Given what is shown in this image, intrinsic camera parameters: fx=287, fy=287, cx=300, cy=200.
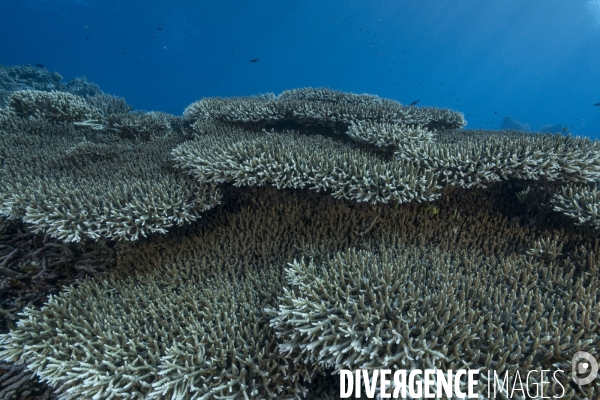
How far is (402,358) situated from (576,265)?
234 cm

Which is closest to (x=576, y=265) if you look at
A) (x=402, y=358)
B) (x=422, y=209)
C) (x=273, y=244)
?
(x=422, y=209)

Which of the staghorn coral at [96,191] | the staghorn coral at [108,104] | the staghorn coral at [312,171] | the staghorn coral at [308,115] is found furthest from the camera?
the staghorn coral at [108,104]

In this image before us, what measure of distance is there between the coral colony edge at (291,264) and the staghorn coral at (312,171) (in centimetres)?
3

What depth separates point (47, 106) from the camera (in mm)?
7488

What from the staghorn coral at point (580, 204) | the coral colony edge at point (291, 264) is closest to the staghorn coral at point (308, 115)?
the coral colony edge at point (291, 264)

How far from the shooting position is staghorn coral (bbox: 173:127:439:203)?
3.47 meters

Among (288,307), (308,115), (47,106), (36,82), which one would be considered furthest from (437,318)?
(36,82)

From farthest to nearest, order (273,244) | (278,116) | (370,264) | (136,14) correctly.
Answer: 1. (136,14)
2. (278,116)
3. (273,244)
4. (370,264)

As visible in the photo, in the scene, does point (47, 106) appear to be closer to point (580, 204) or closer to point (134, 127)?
point (134, 127)

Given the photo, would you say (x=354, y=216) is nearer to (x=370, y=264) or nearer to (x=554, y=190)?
(x=370, y=264)

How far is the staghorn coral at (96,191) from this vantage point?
313 centimetres

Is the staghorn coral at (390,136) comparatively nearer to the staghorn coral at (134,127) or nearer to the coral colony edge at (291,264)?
the coral colony edge at (291,264)

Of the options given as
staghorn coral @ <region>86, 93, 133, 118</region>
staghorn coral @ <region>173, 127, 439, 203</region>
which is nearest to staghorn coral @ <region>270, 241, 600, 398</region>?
staghorn coral @ <region>173, 127, 439, 203</region>

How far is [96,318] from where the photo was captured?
2.53 meters
